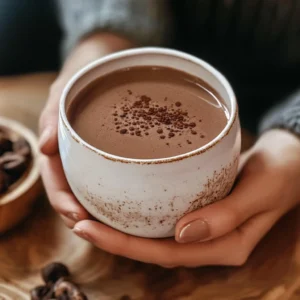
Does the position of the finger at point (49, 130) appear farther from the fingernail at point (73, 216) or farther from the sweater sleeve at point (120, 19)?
the sweater sleeve at point (120, 19)

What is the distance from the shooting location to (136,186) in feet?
1.70

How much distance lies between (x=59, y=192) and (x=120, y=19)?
38 cm

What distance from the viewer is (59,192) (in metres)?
0.65

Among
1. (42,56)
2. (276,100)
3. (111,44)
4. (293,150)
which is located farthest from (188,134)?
(42,56)

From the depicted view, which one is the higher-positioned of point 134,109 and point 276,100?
point 134,109

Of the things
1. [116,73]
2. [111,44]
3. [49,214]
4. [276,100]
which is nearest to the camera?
[116,73]

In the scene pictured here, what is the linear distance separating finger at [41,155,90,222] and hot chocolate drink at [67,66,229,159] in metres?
0.10

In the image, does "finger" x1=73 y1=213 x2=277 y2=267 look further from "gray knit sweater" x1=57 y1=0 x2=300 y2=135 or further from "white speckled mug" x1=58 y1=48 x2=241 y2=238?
"gray knit sweater" x1=57 y1=0 x2=300 y2=135

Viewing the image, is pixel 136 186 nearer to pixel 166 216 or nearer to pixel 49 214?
pixel 166 216

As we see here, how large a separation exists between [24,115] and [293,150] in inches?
17.5

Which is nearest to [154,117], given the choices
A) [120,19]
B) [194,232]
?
[194,232]

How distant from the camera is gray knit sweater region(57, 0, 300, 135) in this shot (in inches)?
35.5

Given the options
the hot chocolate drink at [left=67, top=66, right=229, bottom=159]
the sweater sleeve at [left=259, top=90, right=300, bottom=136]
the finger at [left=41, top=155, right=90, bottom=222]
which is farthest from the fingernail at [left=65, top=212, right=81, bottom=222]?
the sweater sleeve at [left=259, top=90, right=300, bottom=136]

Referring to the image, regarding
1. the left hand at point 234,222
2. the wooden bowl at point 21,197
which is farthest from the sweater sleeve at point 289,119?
the wooden bowl at point 21,197
